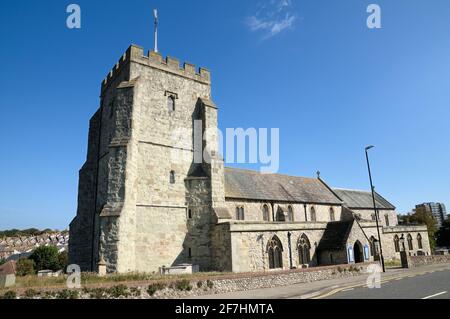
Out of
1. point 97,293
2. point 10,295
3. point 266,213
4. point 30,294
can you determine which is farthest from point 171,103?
point 10,295

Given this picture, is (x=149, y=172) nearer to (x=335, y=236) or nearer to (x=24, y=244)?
(x=335, y=236)

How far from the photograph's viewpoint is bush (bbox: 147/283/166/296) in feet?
46.7

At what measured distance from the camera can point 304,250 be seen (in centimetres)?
2867

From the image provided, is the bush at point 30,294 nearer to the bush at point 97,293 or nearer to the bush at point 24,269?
the bush at point 97,293

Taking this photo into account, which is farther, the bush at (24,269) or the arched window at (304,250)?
the arched window at (304,250)

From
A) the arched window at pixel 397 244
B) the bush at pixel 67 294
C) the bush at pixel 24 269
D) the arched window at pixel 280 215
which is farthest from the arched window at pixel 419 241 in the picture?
the bush at pixel 24 269

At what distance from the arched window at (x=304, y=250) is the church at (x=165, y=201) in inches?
3.6

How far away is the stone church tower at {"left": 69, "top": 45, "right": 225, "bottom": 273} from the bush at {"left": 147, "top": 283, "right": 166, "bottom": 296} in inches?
222

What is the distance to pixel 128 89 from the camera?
2311cm

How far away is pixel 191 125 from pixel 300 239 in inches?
569

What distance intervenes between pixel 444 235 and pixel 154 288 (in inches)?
2814

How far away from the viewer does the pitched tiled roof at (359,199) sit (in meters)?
43.7

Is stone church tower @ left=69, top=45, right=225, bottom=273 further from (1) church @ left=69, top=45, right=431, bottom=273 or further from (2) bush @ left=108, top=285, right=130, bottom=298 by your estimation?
(2) bush @ left=108, top=285, right=130, bottom=298

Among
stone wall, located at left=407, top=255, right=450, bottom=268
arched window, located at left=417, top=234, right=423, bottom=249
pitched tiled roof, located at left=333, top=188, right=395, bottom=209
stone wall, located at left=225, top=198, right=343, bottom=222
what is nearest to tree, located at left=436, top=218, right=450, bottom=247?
pitched tiled roof, located at left=333, top=188, right=395, bottom=209
